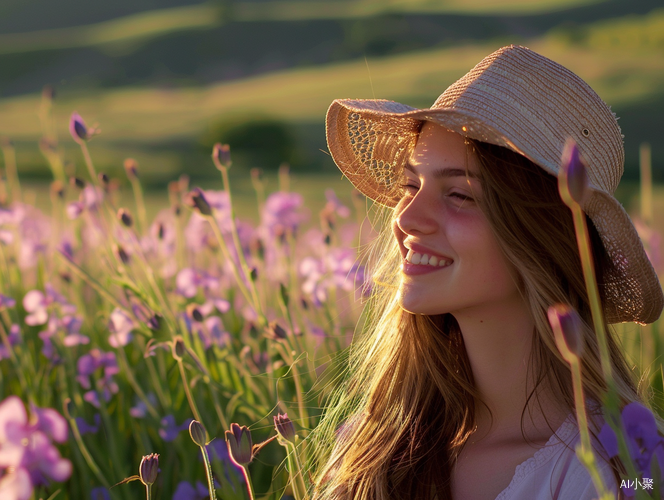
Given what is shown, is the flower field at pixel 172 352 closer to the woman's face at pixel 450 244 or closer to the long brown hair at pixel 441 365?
the long brown hair at pixel 441 365

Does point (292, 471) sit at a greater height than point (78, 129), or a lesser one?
lesser

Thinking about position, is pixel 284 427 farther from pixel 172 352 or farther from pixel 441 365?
pixel 172 352

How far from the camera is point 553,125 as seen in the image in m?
1.32

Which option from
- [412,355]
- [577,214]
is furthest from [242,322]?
[577,214]

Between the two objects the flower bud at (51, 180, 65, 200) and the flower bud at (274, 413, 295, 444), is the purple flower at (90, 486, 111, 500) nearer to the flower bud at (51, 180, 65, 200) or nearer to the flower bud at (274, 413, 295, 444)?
the flower bud at (274, 413, 295, 444)

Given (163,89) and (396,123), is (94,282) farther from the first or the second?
(163,89)

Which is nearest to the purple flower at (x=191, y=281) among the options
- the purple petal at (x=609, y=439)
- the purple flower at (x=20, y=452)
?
the purple flower at (x=20, y=452)

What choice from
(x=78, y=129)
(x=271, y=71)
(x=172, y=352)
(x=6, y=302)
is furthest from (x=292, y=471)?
(x=271, y=71)

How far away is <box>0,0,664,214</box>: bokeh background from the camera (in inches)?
918

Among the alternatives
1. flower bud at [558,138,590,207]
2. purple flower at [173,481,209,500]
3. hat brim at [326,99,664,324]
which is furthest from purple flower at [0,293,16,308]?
flower bud at [558,138,590,207]

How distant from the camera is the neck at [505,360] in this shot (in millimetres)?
1412

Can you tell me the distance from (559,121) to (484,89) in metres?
0.16

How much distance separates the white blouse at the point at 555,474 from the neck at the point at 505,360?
95 mm

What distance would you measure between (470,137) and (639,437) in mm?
691
